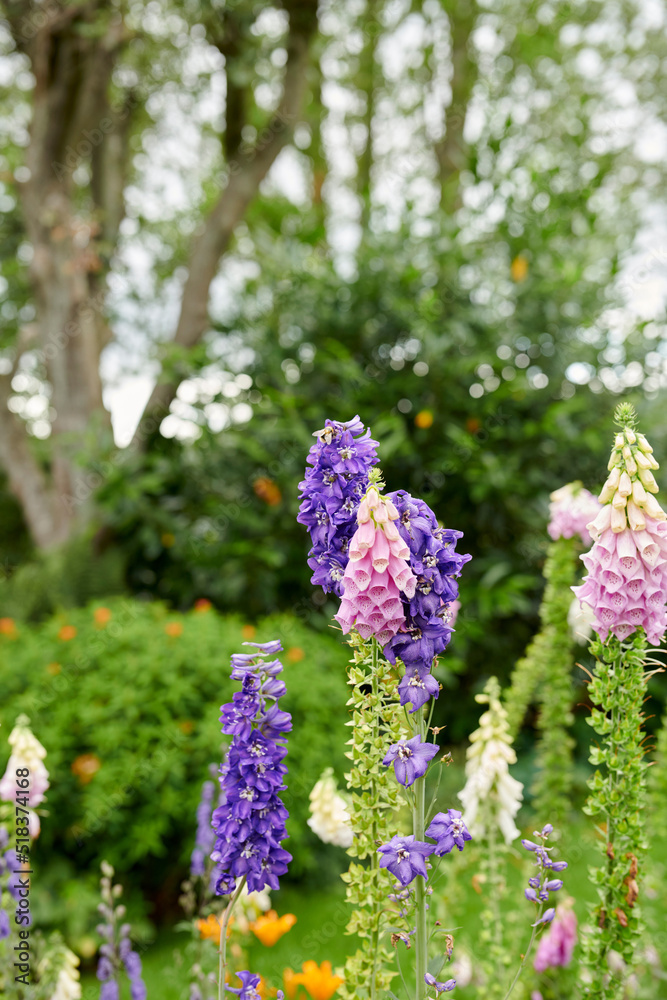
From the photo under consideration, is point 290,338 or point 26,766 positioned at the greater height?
point 290,338

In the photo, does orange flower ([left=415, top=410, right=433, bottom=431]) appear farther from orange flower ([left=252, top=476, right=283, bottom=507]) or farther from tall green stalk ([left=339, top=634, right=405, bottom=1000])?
tall green stalk ([left=339, top=634, right=405, bottom=1000])

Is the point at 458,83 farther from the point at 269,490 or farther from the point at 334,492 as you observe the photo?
the point at 334,492

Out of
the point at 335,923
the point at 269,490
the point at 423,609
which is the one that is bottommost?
the point at 335,923

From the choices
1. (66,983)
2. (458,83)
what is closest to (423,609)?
(66,983)

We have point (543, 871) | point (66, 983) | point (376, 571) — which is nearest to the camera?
point (376, 571)

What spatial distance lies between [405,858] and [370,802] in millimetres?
124

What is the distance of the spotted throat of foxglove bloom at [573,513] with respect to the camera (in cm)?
225

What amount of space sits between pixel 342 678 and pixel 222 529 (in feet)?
5.31

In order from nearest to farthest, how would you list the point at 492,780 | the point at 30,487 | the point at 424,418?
the point at 492,780 → the point at 424,418 → the point at 30,487

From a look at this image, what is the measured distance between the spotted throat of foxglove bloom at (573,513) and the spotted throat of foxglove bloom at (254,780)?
4.06ft

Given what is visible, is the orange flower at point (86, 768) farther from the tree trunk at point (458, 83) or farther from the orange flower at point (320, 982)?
the tree trunk at point (458, 83)

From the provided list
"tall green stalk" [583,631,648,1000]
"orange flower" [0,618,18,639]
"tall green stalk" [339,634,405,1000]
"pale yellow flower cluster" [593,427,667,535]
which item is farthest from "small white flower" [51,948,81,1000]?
"orange flower" [0,618,18,639]

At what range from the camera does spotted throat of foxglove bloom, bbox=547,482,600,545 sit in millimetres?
2248

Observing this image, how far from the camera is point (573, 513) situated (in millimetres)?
2266
